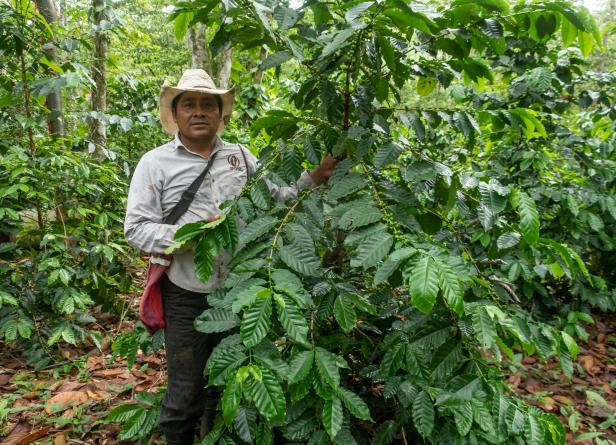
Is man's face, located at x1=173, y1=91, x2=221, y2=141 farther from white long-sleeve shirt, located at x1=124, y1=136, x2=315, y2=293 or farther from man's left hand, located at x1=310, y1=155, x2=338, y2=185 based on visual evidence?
man's left hand, located at x1=310, y1=155, x2=338, y2=185

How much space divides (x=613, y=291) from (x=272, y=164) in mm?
3922

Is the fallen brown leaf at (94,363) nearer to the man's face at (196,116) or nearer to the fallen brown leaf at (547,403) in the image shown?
the man's face at (196,116)

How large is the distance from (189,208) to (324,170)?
0.67 metres

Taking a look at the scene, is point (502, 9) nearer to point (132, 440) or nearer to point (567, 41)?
point (567, 41)

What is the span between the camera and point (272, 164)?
185cm

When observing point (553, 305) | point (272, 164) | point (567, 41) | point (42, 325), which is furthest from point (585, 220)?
point (42, 325)

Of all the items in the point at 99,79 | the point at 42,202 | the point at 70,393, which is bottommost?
the point at 70,393

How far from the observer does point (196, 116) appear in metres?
2.22

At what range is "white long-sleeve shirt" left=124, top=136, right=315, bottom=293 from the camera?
2062 mm

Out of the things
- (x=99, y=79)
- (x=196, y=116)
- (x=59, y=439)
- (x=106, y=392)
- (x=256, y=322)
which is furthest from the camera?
(x=99, y=79)

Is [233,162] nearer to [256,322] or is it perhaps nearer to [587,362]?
[256,322]

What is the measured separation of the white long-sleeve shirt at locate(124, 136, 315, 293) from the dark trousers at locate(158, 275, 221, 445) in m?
0.08

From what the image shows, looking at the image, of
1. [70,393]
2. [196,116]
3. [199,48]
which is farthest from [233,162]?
[199,48]

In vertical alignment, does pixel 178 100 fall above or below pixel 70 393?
above
